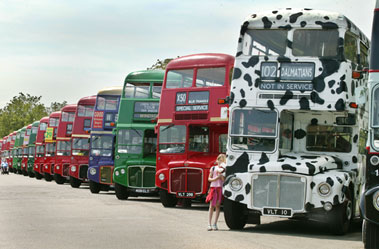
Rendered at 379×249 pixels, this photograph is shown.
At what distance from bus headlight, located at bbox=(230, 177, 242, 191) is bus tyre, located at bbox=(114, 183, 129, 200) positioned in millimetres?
10681

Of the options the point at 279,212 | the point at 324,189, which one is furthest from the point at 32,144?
the point at 324,189

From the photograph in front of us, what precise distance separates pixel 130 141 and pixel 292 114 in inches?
400

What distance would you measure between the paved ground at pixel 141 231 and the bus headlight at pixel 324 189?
2.58ft

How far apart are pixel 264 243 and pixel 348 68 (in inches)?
155

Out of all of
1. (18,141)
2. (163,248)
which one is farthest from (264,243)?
(18,141)

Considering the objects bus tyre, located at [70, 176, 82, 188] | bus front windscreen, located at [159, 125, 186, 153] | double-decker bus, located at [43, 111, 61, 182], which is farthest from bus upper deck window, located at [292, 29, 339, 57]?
double-decker bus, located at [43, 111, 61, 182]

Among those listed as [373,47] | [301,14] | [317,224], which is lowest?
[317,224]

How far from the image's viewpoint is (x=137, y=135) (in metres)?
24.0

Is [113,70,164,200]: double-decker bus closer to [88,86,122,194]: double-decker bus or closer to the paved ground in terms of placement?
the paved ground

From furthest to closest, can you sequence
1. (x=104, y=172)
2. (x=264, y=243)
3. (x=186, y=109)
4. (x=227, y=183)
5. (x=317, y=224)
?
1. (x=104, y=172)
2. (x=186, y=109)
3. (x=317, y=224)
4. (x=227, y=183)
5. (x=264, y=243)

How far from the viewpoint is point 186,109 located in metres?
20.2

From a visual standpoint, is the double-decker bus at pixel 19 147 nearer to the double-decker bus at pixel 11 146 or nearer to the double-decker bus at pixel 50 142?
the double-decker bus at pixel 11 146

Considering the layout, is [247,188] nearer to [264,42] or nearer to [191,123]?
[264,42]

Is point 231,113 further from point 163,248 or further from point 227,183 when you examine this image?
point 163,248
